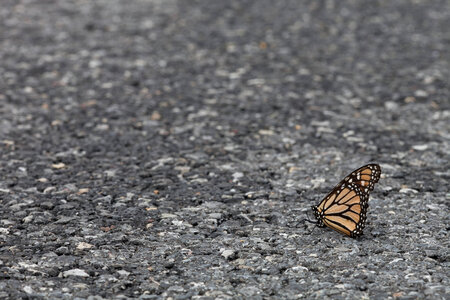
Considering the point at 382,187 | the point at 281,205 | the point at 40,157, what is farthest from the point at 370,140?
the point at 40,157

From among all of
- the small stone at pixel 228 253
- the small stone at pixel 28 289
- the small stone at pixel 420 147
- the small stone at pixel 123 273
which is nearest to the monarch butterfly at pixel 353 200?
the small stone at pixel 228 253

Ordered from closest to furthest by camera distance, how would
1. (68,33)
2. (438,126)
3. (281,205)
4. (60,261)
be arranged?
(60,261) → (281,205) → (438,126) → (68,33)

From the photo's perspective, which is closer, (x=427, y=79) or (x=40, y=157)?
(x=40, y=157)

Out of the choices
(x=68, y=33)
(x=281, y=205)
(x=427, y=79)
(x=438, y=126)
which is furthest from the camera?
(x=68, y=33)

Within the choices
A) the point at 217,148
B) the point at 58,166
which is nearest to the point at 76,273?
the point at 58,166

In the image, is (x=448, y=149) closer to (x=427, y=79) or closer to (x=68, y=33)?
(x=427, y=79)

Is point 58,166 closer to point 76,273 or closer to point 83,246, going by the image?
point 83,246

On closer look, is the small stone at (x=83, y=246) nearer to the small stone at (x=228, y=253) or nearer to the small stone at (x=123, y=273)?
the small stone at (x=123, y=273)

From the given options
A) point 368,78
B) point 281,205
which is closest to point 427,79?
point 368,78
